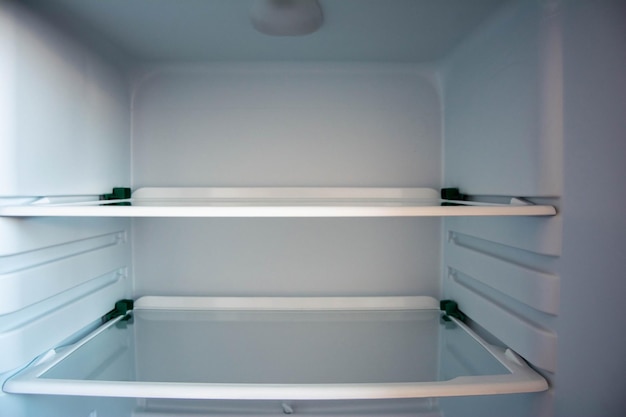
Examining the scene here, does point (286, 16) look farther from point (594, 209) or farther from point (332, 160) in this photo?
point (594, 209)

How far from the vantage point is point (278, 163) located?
1284 millimetres

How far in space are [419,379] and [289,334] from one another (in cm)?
40

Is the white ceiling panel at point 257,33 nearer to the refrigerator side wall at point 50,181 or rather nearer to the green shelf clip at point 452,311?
the refrigerator side wall at point 50,181

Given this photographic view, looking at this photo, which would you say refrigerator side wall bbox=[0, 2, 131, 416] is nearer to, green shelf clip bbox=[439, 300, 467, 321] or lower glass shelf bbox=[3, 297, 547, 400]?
lower glass shelf bbox=[3, 297, 547, 400]

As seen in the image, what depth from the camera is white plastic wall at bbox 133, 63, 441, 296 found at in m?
1.28

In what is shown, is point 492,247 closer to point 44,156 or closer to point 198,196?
point 198,196

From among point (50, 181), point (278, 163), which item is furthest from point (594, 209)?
point (50, 181)

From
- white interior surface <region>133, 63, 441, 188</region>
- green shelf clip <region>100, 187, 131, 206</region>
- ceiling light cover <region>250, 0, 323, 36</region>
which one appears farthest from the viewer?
white interior surface <region>133, 63, 441, 188</region>

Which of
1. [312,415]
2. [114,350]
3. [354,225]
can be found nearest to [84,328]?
[114,350]

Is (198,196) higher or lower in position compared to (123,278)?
higher

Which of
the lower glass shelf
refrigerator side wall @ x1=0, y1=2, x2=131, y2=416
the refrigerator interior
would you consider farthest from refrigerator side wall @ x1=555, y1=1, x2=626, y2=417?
refrigerator side wall @ x1=0, y1=2, x2=131, y2=416

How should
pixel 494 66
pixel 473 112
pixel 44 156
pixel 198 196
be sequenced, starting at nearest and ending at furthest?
pixel 44 156 → pixel 494 66 → pixel 473 112 → pixel 198 196

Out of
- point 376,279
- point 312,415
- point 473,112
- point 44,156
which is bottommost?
point 312,415

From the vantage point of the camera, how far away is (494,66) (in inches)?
37.9
